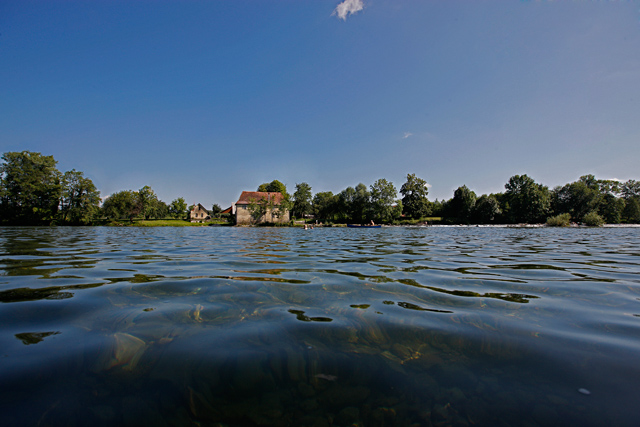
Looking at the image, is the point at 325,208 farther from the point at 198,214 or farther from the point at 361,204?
the point at 198,214

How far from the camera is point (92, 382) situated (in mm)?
1523

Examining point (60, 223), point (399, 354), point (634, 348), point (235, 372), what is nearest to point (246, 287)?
point (235, 372)

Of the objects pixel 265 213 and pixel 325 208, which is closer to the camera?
pixel 265 213

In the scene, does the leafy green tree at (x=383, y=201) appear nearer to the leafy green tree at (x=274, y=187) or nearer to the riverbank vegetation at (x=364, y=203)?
the riverbank vegetation at (x=364, y=203)

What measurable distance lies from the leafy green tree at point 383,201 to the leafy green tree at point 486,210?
65.5 ft

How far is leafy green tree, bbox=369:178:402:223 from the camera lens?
6170 cm

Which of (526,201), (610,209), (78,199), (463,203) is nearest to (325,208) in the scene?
(463,203)

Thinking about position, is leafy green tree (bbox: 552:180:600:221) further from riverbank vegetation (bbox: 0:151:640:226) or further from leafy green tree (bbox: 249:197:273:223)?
leafy green tree (bbox: 249:197:273:223)

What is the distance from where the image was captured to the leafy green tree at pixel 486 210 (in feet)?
196

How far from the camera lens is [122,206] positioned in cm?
6225

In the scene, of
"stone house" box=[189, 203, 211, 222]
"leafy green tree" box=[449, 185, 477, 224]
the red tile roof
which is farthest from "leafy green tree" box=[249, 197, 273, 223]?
"leafy green tree" box=[449, 185, 477, 224]

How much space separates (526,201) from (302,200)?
54679 mm

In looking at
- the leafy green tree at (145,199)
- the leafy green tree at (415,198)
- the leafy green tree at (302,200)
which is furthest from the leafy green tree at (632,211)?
the leafy green tree at (145,199)

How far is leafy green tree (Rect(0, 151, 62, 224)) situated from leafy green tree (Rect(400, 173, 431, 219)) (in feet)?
241
